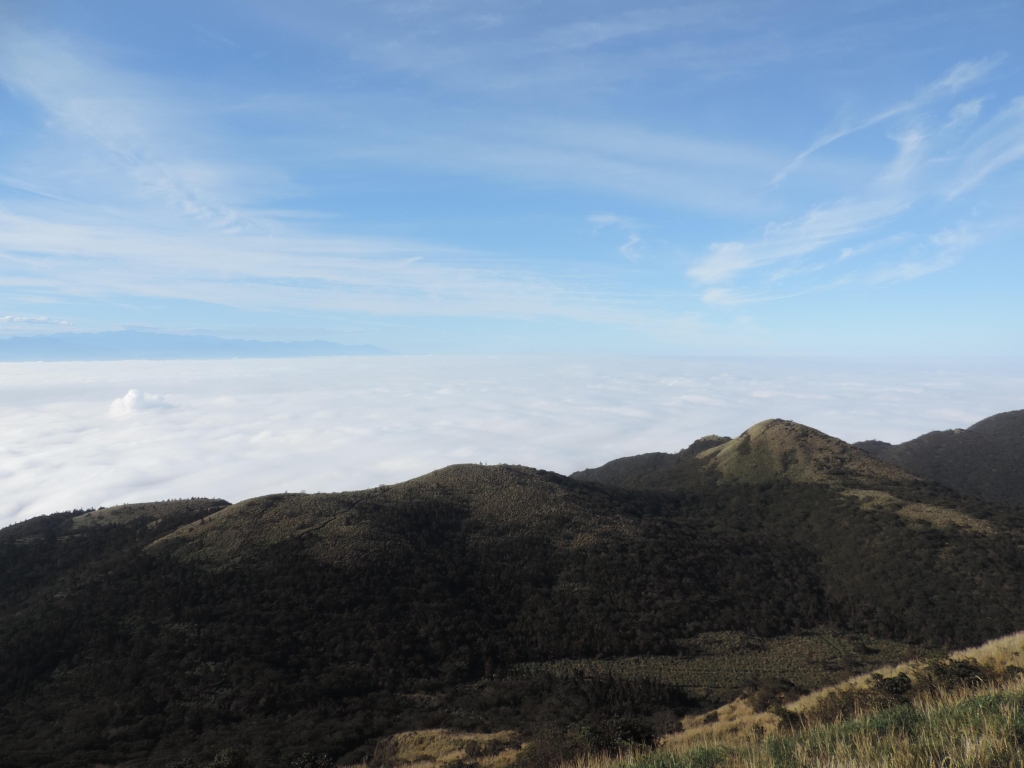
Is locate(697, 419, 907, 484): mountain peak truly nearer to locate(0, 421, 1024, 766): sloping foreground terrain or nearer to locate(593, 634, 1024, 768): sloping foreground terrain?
locate(0, 421, 1024, 766): sloping foreground terrain

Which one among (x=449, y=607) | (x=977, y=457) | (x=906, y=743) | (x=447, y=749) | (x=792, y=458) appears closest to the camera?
(x=906, y=743)

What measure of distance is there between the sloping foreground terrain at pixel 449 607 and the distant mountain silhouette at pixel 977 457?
3042 centimetres

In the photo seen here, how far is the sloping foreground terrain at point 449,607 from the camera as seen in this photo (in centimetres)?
2991

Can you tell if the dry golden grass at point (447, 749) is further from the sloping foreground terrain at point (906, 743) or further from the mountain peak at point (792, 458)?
the mountain peak at point (792, 458)

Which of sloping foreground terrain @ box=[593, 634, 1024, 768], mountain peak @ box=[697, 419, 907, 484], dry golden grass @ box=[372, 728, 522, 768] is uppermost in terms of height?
mountain peak @ box=[697, 419, 907, 484]

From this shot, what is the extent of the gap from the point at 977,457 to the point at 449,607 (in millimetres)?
108447

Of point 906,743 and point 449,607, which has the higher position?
point 906,743

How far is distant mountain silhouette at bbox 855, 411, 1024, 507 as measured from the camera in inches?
3423

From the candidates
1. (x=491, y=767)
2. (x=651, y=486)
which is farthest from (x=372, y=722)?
(x=651, y=486)

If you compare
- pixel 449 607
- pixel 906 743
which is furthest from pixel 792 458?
pixel 906 743

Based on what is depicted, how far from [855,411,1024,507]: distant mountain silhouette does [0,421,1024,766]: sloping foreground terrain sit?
30.4 metres

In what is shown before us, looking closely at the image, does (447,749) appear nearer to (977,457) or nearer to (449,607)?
(449,607)

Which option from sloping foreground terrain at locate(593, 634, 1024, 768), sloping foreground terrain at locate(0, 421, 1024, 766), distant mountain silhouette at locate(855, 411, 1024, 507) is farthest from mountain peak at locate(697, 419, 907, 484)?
sloping foreground terrain at locate(593, 634, 1024, 768)

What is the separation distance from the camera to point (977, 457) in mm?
98750
